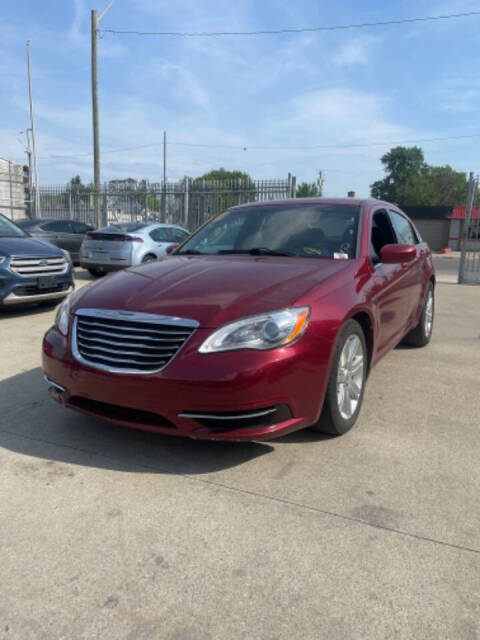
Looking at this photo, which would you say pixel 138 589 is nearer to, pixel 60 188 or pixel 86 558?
pixel 86 558

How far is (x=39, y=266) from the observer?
7.16m

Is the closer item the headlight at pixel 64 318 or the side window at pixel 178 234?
the headlight at pixel 64 318

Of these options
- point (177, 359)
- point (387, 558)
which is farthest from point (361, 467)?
point (177, 359)

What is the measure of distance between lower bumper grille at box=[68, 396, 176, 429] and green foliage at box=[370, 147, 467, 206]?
80.4 m

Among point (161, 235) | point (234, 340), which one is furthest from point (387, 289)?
point (161, 235)

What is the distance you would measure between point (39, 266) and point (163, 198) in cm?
1156

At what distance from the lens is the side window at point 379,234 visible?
4.06 meters

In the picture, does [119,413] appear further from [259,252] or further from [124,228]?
[124,228]

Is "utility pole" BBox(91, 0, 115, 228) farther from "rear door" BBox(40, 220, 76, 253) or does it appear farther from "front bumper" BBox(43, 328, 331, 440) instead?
"front bumper" BBox(43, 328, 331, 440)

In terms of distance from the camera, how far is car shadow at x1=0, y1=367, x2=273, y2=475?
9.69 ft

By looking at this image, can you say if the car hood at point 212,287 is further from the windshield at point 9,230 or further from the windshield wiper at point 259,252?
the windshield at point 9,230

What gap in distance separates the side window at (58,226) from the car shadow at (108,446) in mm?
10317

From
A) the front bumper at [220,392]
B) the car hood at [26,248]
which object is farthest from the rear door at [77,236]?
the front bumper at [220,392]

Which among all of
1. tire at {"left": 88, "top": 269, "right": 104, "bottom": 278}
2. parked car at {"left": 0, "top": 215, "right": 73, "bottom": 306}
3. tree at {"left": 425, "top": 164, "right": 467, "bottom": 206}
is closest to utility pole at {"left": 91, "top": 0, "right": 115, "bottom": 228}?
tire at {"left": 88, "top": 269, "right": 104, "bottom": 278}
